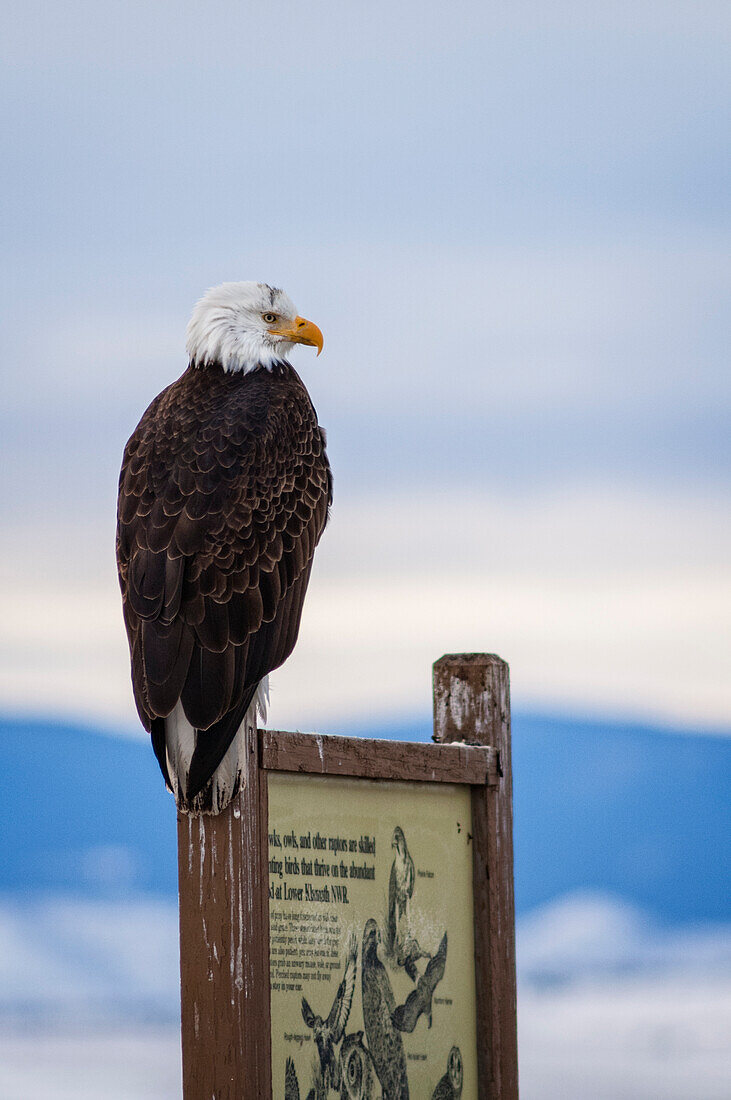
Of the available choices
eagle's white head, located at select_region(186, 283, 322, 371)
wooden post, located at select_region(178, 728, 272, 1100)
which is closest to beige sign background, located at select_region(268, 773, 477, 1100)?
wooden post, located at select_region(178, 728, 272, 1100)

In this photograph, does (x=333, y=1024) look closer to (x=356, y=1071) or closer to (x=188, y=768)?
(x=356, y=1071)

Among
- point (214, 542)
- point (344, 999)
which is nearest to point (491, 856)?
point (344, 999)

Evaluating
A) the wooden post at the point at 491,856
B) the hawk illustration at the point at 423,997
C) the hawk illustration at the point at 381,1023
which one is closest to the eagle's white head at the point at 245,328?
the wooden post at the point at 491,856

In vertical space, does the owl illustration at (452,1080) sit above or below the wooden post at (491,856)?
below

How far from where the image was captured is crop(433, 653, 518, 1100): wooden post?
589 cm

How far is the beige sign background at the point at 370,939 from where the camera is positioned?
16.5 feet

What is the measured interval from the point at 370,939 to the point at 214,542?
153 cm

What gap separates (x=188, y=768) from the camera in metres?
4.81

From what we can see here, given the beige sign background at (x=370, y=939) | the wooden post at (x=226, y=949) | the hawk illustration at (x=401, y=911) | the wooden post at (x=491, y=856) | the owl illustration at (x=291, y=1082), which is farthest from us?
the wooden post at (x=491, y=856)

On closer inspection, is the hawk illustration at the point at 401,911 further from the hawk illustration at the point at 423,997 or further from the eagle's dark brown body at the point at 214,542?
the eagle's dark brown body at the point at 214,542

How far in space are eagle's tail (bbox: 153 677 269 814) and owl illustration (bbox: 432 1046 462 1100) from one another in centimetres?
161

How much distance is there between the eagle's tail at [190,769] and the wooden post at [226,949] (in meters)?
0.04

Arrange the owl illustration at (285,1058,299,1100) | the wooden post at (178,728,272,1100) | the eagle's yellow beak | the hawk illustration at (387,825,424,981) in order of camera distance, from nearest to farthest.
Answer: the wooden post at (178,728,272,1100) < the owl illustration at (285,1058,299,1100) < the hawk illustration at (387,825,424,981) < the eagle's yellow beak

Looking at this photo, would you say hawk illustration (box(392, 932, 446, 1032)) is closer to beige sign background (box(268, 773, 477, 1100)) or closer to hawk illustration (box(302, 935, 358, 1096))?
beige sign background (box(268, 773, 477, 1100))
